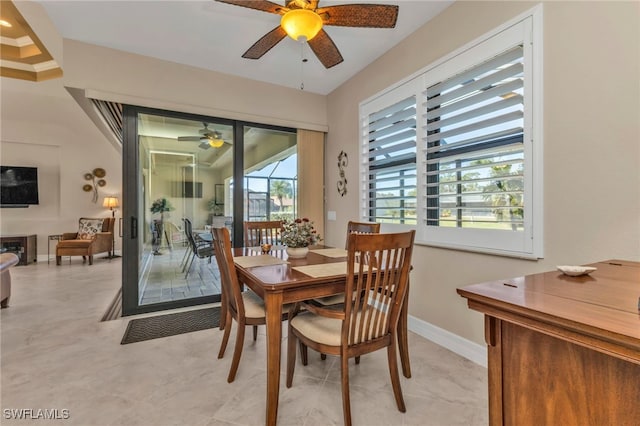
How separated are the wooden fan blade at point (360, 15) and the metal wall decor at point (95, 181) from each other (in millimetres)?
7232

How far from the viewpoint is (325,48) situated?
233 cm

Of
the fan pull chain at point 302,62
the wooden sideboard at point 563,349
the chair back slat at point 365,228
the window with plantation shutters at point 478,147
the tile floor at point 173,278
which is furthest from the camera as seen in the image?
the tile floor at point 173,278

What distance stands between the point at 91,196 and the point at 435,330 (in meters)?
7.92

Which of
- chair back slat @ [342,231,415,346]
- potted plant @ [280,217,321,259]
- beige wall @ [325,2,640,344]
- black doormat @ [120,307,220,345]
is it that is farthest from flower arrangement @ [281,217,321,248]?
black doormat @ [120,307,220,345]

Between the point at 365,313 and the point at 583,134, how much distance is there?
1586mm

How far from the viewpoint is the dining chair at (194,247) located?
359 centimetres

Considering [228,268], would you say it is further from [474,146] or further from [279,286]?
[474,146]

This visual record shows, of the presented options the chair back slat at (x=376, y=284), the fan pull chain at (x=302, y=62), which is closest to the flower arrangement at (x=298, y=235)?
the chair back slat at (x=376, y=284)

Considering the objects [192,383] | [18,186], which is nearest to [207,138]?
[192,383]

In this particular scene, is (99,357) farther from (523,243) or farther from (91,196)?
(91,196)

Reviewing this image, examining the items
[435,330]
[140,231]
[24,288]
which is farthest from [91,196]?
[435,330]

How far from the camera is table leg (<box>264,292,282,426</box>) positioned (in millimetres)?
1529

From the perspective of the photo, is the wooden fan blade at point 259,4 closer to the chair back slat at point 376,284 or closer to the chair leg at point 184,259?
the chair back slat at point 376,284

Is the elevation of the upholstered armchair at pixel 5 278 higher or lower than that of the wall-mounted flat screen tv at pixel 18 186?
lower
